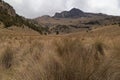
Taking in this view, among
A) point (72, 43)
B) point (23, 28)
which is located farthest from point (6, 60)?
point (23, 28)

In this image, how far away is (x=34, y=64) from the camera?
8570mm

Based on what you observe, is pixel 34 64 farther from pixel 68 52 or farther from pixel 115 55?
pixel 115 55

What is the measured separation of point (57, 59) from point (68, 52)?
0.33m

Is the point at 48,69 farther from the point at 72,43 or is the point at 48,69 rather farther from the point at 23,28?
the point at 23,28

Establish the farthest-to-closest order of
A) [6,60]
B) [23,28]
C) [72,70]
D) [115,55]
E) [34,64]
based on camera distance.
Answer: [23,28] < [6,60] < [115,55] < [34,64] < [72,70]

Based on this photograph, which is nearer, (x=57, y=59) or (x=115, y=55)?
(x=57, y=59)

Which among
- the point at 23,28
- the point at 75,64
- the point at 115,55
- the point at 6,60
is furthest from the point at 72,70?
the point at 23,28

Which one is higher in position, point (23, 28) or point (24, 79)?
point (24, 79)

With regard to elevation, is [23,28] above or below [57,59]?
below

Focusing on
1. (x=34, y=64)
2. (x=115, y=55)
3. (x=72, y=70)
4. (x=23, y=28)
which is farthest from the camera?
(x=23, y=28)

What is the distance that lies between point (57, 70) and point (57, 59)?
0.33 m

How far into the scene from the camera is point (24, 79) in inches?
329

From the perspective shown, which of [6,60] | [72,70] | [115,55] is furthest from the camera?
[6,60]

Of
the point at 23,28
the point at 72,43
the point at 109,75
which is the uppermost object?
the point at 72,43
